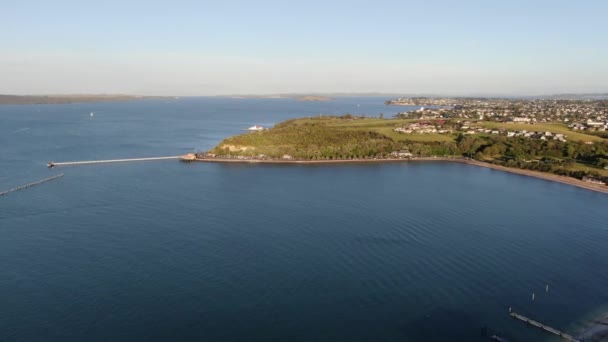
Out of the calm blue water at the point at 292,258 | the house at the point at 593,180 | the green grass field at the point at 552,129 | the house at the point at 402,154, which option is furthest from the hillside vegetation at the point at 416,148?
the calm blue water at the point at 292,258

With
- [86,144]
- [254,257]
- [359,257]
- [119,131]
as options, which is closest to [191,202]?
[254,257]

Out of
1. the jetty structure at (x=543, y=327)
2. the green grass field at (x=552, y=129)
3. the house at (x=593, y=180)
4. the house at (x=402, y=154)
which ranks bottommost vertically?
the jetty structure at (x=543, y=327)

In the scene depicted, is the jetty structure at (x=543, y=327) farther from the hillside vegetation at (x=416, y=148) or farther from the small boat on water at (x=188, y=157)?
the small boat on water at (x=188, y=157)

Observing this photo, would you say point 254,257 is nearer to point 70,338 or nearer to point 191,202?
point 70,338

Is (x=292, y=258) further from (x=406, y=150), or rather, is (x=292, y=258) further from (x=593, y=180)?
(x=406, y=150)

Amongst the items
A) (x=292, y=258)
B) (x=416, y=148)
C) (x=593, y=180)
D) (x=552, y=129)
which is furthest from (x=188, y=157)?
(x=552, y=129)

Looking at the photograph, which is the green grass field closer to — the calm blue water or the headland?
the headland

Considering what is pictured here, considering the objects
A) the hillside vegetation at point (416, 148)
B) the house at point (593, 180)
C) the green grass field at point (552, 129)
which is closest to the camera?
the house at point (593, 180)

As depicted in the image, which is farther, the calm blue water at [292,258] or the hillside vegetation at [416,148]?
the hillside vegetation at [416,148]

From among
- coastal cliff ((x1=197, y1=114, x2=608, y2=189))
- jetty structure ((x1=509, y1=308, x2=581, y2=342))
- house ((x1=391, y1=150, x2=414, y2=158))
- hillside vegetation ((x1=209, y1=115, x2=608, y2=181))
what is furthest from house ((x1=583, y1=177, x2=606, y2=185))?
jetty structure ((x1=509, y1=308, x2=581, y2=342))
